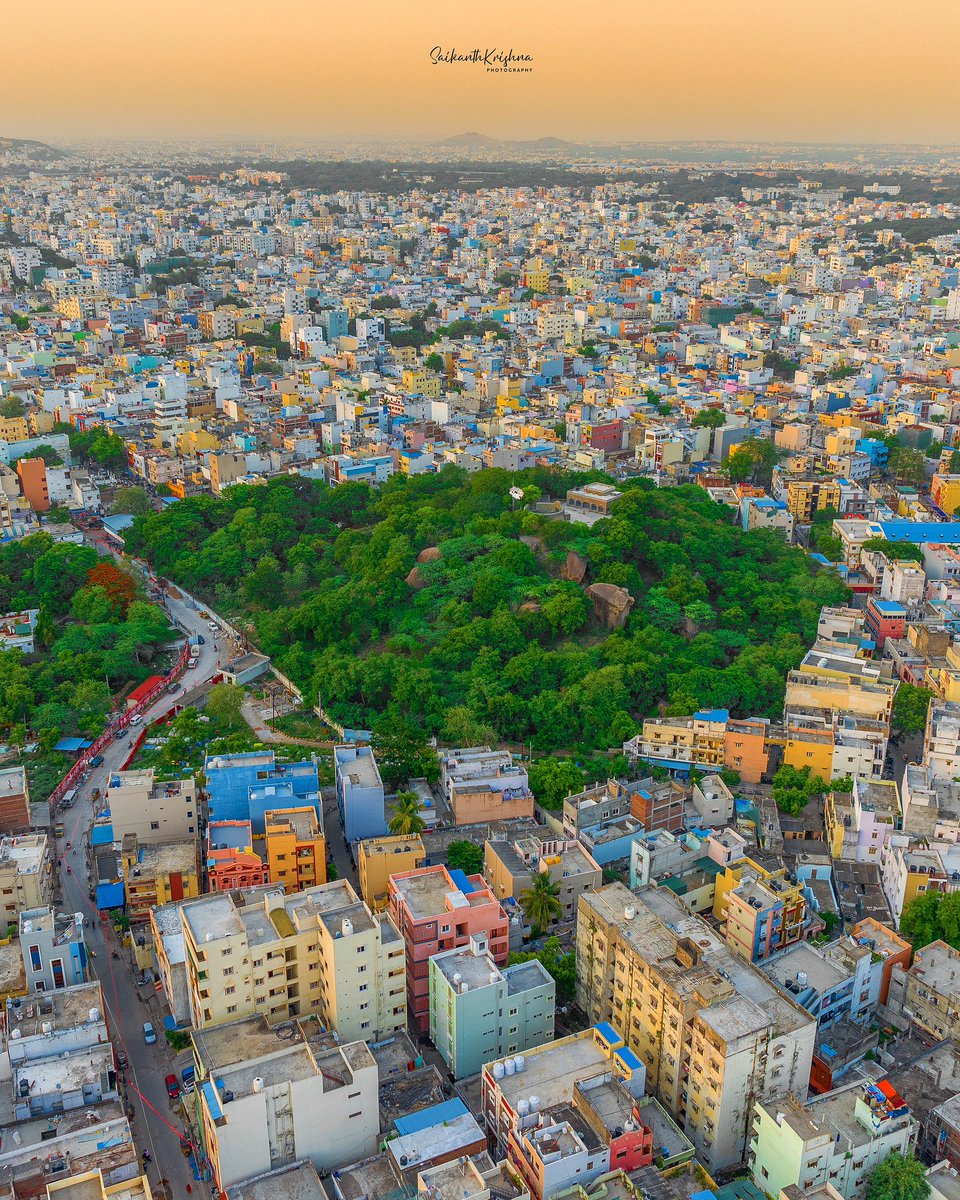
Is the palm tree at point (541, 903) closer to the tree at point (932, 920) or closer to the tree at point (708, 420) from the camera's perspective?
the tree at point (932, 920)

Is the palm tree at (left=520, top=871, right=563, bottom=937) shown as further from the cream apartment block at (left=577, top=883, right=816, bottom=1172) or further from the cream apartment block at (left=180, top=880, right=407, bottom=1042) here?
the cream apartment block at (left=180, top=880, right=407, bottom=1042)

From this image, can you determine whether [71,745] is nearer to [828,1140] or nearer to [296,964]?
[296,964]

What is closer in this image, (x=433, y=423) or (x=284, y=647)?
(x=284, y=647)

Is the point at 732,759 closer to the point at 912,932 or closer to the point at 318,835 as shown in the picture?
the point at 912,932

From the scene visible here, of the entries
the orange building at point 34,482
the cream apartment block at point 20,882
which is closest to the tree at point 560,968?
the cream apartment block at point 20,882

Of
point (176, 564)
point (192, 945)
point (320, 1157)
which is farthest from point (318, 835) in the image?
point (176, 564)

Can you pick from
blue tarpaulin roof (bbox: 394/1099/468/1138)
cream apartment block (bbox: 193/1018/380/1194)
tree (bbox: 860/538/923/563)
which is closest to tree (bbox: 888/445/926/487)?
tree (bbox: 860/538/923/563)

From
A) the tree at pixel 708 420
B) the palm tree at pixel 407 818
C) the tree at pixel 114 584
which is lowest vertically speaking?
the palm tree at pixel 407 818
